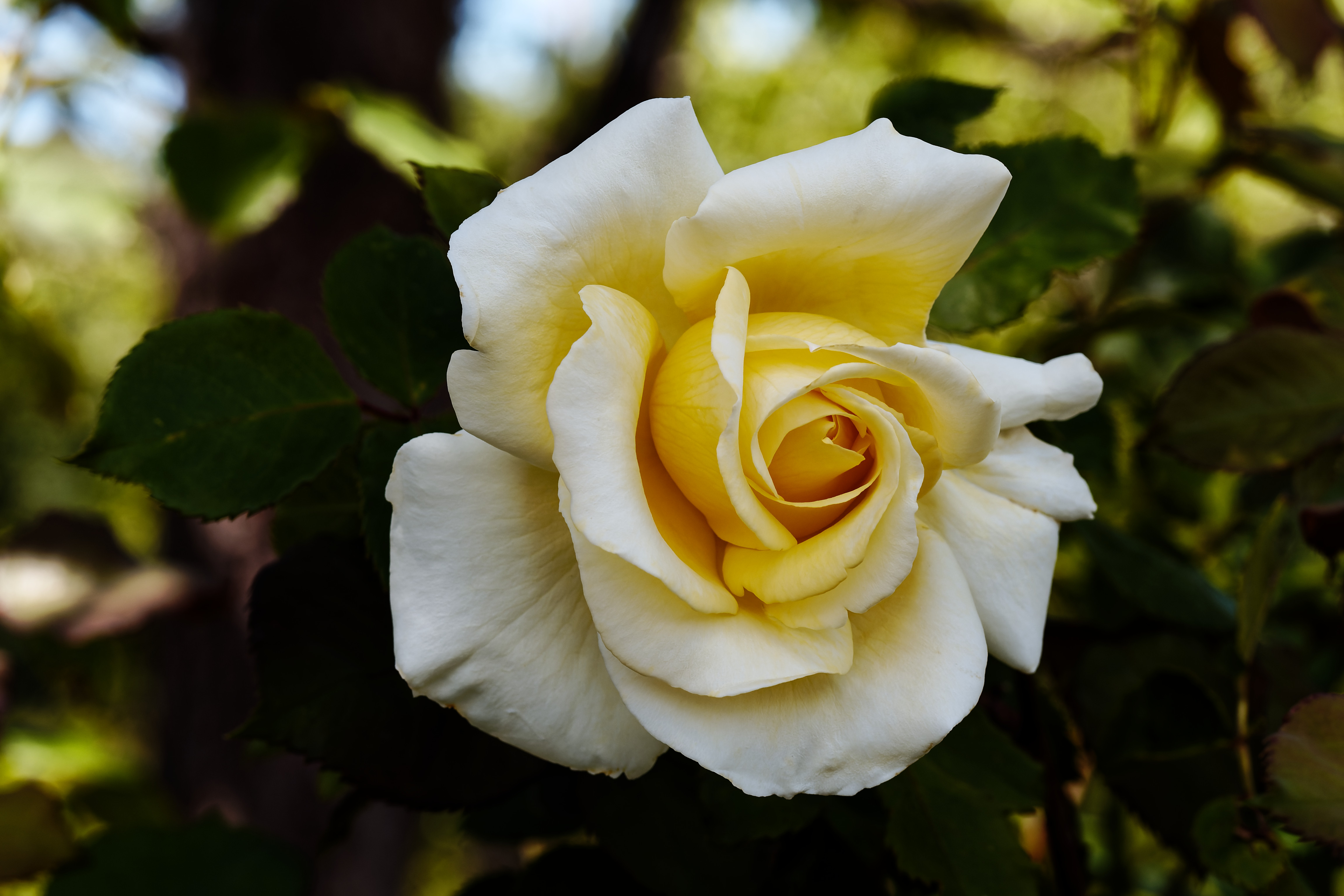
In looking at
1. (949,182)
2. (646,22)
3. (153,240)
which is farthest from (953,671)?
(646,22)

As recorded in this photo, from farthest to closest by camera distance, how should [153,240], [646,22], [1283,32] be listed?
[646,22]
[153,240]
[1283,32]

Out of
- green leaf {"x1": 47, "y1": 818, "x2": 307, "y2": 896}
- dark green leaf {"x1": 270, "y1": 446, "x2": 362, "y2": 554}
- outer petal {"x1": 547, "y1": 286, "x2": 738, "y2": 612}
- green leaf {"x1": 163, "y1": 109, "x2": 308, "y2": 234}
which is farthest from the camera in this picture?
green leaf {"x1": 163, "y1": 109, "x2": 308, "y2": 234}

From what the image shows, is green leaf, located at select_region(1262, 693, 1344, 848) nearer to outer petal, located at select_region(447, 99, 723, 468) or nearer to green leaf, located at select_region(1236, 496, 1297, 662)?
green leaf, located at select_region(1236, 496, 1297, 662)

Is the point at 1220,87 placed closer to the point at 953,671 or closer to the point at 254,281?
the point at 953,671

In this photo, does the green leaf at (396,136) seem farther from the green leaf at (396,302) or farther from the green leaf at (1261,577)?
the green leaf at (1261,577)

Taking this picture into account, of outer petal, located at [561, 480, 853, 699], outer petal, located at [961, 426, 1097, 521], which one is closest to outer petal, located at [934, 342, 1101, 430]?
outer petal, located at [961, 426, 1097, 521]

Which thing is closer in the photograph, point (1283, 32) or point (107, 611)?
point (1283, 32)

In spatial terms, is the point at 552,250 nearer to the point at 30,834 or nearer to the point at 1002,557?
the point at 1002,557
